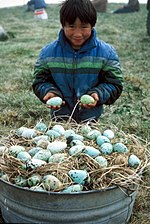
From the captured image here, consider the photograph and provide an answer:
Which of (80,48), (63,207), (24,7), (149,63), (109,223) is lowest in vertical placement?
(24,7)

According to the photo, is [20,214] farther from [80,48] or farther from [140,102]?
[140,102]

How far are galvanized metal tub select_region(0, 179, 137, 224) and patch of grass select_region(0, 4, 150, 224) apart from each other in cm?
42

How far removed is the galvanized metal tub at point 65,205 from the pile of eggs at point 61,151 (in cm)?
4

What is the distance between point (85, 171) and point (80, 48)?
945 mm

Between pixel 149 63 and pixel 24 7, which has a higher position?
pixel 149 63

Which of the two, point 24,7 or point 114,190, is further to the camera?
point 24,7

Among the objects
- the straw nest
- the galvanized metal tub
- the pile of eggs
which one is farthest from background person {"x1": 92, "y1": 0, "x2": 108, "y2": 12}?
the galvanized metal tub

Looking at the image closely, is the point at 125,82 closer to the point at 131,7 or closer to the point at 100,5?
the point at 131,7

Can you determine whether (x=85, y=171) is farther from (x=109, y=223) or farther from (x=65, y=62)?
(x=65, y=62)

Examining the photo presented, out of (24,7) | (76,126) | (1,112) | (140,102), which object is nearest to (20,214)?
(76,126)

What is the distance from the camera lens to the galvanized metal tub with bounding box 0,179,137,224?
1644 millimetres

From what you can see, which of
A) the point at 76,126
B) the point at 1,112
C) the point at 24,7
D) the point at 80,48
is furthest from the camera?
the point at 24,7

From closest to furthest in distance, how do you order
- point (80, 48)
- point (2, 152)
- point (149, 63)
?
point (2, 152) → point (80, 48) → point (149, 63)

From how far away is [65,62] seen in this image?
247cm
